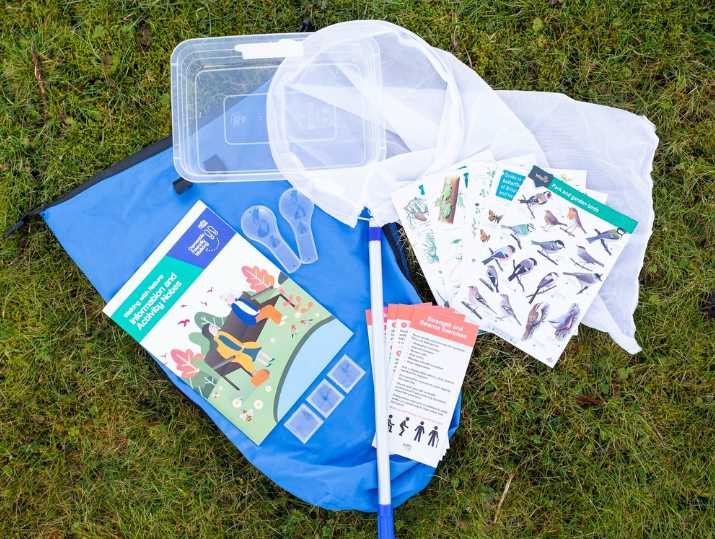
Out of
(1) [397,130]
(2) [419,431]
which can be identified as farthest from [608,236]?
(2) [419,431]


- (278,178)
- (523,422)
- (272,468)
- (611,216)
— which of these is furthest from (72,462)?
(611,216)

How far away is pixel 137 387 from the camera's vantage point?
5.65 ft

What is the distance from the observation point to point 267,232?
1623mm

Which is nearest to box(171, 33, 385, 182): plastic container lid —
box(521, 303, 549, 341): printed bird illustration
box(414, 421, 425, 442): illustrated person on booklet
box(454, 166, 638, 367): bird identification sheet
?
box(454, 166, 638, 367): bird identification sheet

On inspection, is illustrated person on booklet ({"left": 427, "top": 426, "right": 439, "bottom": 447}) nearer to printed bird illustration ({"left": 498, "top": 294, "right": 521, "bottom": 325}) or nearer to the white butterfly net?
printed bird illustration ({"left": 498, "top": 294, "right": 521, "bottom": 325})

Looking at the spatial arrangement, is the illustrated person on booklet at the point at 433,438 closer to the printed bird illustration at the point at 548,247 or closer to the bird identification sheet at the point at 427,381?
the bird identification sheet at the point at 427,381

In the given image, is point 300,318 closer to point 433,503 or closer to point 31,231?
point 433,503

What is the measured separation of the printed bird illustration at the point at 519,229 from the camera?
1.66 metres

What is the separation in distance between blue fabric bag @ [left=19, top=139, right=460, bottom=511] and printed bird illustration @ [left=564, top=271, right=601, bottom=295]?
0.51 meters

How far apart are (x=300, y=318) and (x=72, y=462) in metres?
0.87

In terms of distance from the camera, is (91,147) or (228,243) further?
(91,147)

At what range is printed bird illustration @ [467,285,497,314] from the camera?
1672 mm

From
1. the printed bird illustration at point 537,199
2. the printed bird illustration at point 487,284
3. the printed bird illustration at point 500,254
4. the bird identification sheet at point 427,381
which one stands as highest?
the printed bird illustration at point 537,199

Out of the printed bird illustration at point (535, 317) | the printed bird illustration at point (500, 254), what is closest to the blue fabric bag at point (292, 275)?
the printed bird illustration at point (500, 254)
